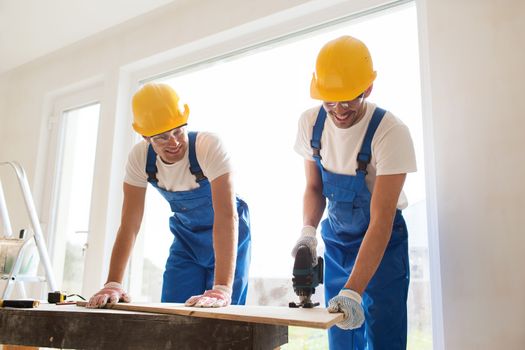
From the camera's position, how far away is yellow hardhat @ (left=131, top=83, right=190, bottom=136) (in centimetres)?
161

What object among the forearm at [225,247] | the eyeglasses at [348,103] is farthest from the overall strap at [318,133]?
the forearm at [225,247]

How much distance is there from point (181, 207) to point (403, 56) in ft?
4.06

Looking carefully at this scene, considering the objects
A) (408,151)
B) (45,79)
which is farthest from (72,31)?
(408,151)

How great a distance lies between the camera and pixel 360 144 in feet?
4.79

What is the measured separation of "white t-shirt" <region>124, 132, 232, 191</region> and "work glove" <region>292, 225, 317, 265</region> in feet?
1.21

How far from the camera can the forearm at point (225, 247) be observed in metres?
1.47

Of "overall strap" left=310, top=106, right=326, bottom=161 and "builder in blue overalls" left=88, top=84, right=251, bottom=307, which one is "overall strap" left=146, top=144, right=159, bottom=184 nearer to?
"builder in blue overalls" left=88, top=84, right=251, bottom=307

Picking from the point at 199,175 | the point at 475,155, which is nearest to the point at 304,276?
the point at 199,175

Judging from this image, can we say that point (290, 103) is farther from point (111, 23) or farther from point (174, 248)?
point (111, 23)

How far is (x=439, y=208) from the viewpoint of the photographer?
5.59ft

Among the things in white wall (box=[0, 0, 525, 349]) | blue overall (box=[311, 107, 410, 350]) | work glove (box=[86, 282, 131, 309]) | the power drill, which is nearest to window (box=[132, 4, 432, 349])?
white wall (box=[0, 0, 525, 349])

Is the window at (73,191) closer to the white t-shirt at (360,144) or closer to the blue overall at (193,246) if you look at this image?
the blue overall at (193,246)

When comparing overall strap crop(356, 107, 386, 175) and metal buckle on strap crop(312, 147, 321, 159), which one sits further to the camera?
metal buckle on strap crop(312, 147, 321, 159)

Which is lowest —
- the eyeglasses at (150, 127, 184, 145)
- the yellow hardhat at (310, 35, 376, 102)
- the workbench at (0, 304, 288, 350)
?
the workbench at (0, 304, 288, 350)
